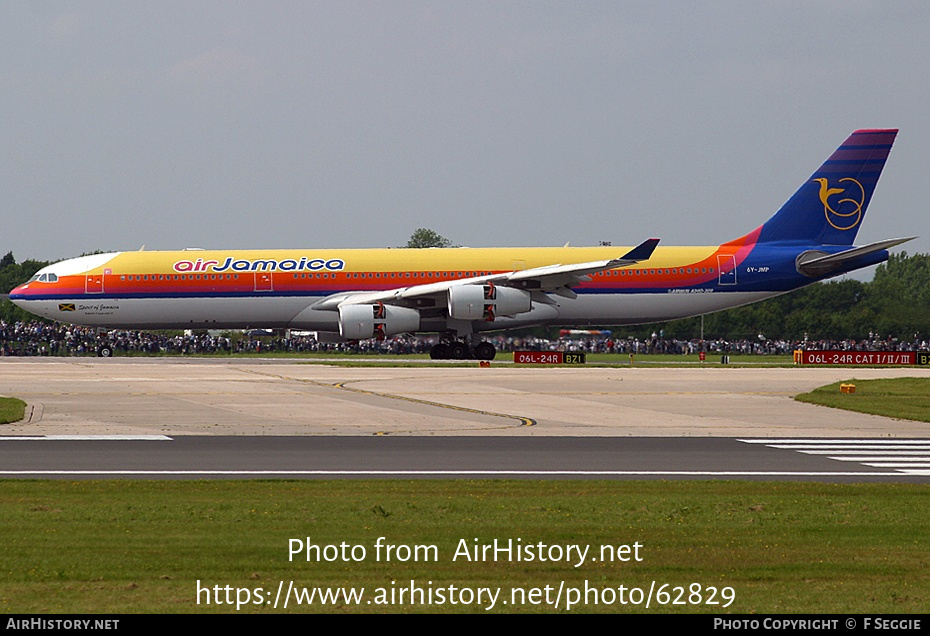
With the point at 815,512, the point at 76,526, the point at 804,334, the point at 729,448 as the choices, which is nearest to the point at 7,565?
the point at 76,526

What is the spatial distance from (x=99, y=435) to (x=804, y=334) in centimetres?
6055

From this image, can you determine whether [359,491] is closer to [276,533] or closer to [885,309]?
[276,533]

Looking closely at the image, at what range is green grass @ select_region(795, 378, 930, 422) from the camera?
26578 mm

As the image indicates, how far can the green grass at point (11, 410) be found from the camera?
22828 millimetres

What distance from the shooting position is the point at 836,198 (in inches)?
2053

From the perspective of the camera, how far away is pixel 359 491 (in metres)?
13.9

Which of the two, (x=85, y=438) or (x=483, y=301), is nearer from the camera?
(x=85, y=438)

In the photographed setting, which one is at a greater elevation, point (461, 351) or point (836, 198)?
point (836, 198)

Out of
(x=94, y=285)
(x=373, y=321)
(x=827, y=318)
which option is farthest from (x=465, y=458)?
(x=827, y=318)

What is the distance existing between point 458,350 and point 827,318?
33.9 metres

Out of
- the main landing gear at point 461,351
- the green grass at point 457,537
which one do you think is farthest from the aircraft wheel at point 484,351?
the green grass at point 457,537

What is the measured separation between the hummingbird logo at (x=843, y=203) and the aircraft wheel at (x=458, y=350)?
56.5ft

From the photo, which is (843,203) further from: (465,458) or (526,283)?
(465,458)
